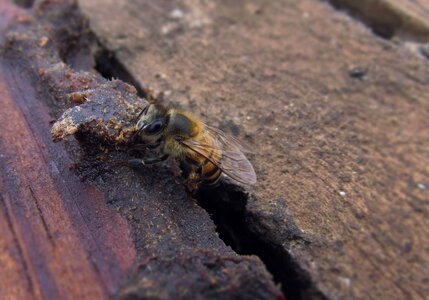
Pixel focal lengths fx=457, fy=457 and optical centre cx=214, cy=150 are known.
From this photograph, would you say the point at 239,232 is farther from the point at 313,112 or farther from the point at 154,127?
the point at 313,112

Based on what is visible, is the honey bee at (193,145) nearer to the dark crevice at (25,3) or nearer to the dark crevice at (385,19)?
the dark crevice at (25,3)

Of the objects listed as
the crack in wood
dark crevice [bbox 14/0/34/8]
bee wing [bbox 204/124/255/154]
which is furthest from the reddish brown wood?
dark crevice [bbox 14/0/34/8]

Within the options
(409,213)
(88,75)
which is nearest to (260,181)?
(409,213)

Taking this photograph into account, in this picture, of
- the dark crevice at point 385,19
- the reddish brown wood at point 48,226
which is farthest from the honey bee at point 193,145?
Answer: the dark crevice at point 385,19

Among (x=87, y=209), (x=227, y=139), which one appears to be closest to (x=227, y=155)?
(x=227, y=139)

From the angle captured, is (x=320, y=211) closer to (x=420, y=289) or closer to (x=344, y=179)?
(x=344, y=179)

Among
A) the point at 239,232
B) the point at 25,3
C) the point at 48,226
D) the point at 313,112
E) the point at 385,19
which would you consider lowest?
the point at 239,232

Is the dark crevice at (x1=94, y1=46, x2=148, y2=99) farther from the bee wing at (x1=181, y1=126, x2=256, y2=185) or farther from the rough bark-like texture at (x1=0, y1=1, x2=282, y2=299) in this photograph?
the bee wing at (x1=181, y1=126, x2=256, y2=185)
